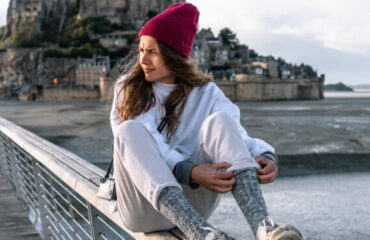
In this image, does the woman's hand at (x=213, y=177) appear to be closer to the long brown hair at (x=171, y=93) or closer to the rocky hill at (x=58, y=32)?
the long brown hair at (x=171, y=93)

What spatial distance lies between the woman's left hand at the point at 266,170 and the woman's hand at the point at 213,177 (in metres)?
0.08

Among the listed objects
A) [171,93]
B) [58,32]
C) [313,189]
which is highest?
[58,32]

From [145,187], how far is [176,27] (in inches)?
19.6

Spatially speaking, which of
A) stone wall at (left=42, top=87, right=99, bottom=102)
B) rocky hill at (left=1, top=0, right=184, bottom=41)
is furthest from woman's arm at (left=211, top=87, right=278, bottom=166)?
rocky hill at (left=1, top=0, right=184, bottom=41)

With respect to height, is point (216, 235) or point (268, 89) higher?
point (216, 235)

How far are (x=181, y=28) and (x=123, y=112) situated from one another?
29cm

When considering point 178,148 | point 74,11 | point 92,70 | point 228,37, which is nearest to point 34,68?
point 92,70

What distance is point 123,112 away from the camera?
50.1 inches

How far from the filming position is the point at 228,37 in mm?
47719

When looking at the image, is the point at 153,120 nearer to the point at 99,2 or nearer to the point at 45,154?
the point at 45,154

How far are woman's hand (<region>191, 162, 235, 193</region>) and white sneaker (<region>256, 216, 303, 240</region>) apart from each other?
143 millimetres

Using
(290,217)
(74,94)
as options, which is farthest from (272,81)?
(290,217)

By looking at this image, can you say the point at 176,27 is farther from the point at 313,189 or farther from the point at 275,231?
the point at 313,189

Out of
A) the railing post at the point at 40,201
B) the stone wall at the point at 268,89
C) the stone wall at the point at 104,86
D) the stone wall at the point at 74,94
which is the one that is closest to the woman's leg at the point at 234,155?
the railing post at the point at 40,201
